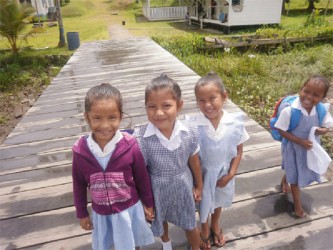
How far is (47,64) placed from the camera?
1160 centimetres

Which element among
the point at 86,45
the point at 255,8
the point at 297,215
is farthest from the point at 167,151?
the point at 255,8

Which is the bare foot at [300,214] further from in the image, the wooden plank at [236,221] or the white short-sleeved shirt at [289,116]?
the white short-sleeved shirt at [289,116]

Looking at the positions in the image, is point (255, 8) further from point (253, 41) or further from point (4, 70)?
point (4, 70)

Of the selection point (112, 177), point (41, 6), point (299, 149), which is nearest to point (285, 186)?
point (299, 149)

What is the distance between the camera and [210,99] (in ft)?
5.72

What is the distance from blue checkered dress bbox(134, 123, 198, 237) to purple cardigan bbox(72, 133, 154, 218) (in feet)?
0.23

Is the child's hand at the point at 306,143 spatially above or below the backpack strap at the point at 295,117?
below

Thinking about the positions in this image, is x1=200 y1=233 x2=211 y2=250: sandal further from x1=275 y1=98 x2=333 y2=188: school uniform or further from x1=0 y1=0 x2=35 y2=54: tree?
x1=0 y1=0 x2=35 y2=54: tree

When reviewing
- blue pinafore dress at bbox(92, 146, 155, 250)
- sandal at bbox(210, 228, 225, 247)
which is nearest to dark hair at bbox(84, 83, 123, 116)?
blue pinafore dress at bbox(92, 146, 155, 250)

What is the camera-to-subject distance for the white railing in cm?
2381

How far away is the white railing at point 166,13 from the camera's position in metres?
23.8

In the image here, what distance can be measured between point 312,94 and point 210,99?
82cm

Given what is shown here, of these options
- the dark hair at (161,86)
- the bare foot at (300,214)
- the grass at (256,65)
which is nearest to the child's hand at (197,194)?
the dark hair at (161,86)

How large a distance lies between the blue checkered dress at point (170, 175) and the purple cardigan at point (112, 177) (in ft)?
0.23
